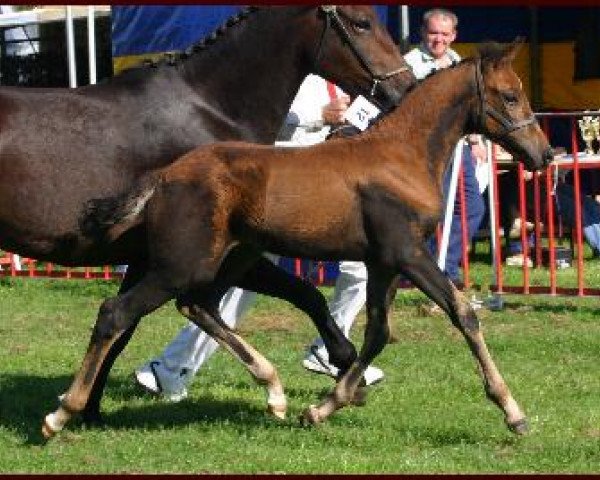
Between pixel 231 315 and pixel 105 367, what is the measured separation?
1016 millimetres

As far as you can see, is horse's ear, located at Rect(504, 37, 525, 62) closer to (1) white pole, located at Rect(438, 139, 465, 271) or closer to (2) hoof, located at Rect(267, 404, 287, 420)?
(2) hoof, located at Rect(267, 404, 287, 420)

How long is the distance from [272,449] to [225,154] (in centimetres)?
128

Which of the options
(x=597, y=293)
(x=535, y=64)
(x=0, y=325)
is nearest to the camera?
(x=0, y=325)

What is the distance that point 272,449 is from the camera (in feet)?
22.2

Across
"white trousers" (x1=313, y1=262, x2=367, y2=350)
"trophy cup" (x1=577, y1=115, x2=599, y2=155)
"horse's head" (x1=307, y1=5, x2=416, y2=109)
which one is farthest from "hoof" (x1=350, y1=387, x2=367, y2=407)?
"trophy cup" (x1=577, y1=115, x2=599, y2=155)

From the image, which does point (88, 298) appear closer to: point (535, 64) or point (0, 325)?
point (0, 325)

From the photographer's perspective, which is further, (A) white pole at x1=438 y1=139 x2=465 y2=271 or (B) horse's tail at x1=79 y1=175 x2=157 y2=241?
(A) white pole at x1=438 y1=139 x2=465 y2=271

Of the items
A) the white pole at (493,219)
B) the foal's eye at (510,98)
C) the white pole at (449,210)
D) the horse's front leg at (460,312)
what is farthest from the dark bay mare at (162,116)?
the white pole at (493,219)

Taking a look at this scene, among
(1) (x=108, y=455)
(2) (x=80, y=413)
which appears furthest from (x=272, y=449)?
(2) (x=80, y=413)

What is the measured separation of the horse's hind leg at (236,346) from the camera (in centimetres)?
712

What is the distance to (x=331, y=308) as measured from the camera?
8719 mm

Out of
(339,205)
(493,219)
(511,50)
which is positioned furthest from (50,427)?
(493,219)

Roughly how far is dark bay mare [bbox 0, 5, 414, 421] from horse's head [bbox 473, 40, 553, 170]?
1.73 ft

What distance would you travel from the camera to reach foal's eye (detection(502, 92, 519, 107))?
6926 mm
